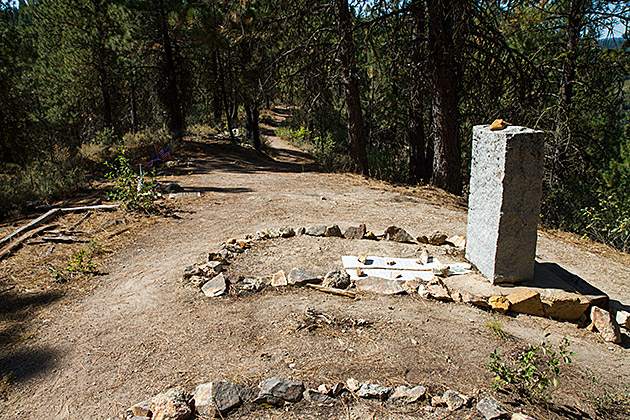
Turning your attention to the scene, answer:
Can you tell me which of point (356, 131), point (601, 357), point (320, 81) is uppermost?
point (320, 81)

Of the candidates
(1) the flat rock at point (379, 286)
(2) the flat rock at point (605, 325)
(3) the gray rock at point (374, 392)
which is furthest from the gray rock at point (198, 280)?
(2) the flat rock at point (605, 325)

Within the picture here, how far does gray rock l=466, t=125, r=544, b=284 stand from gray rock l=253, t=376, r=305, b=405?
2438 millimetres

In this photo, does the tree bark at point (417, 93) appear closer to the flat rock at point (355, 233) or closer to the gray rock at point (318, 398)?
the flat rock at point (355, 233)

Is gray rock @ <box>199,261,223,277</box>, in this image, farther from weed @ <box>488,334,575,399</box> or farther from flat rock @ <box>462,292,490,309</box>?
weed @ <box>488,334,575,399</box>

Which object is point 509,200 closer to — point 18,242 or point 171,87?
point 18,242

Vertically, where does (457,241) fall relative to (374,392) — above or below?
above

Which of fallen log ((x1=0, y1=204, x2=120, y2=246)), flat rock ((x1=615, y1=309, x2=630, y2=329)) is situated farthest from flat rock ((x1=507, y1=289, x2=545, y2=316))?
fallen log ((x1=0, y1=204, x2=120, y2=246))

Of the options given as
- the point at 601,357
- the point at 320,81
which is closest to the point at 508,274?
the point at 601,357

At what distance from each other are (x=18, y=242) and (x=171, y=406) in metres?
4.55

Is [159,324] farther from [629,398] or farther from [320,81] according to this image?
[320,81]

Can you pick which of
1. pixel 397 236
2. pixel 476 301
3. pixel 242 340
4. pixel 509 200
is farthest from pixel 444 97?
pixel 242 340

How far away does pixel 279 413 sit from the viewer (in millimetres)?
2561

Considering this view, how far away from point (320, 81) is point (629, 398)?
27.5 ft

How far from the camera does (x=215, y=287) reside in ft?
13.5
